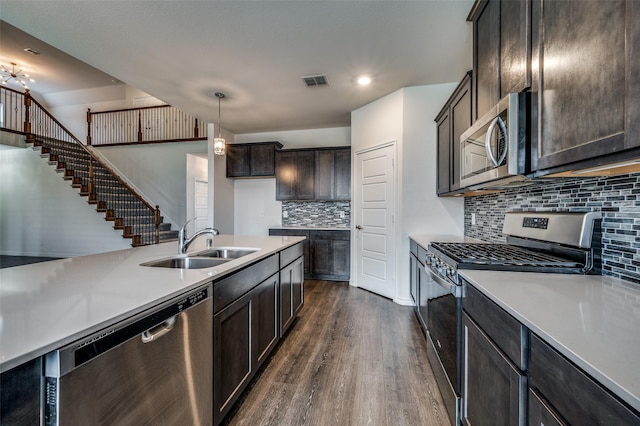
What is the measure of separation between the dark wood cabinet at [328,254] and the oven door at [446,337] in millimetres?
2553

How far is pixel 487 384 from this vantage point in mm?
1092

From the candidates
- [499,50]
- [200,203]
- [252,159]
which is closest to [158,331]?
[499,50]

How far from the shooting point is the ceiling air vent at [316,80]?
3235mm

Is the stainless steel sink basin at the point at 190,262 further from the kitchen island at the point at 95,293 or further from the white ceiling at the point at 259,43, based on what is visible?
the white ceiling at the point at 259,43

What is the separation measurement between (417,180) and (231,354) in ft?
9.39

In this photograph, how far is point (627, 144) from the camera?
811 millimetres

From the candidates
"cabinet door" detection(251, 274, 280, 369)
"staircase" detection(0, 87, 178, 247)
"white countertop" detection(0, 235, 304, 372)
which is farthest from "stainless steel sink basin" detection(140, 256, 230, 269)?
"staircase" detection(0, 87, 178, 247)

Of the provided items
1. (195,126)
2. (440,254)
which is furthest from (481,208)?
(195,126)

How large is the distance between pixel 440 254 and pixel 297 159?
3.62 meters

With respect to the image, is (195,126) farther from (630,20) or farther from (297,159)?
(630,20)

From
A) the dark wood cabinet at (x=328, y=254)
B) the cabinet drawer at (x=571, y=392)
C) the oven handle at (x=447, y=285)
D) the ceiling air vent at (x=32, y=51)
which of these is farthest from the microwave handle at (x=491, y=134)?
the ceiling air vent at (x=32, y=51)

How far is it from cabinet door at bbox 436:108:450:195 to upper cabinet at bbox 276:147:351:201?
1.71 metres

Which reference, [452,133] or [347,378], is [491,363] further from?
[452,133]

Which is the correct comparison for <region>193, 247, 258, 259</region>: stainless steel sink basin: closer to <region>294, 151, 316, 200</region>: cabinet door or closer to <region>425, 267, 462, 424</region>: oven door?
<region>425, 267, 462, 424</region>: oven door
